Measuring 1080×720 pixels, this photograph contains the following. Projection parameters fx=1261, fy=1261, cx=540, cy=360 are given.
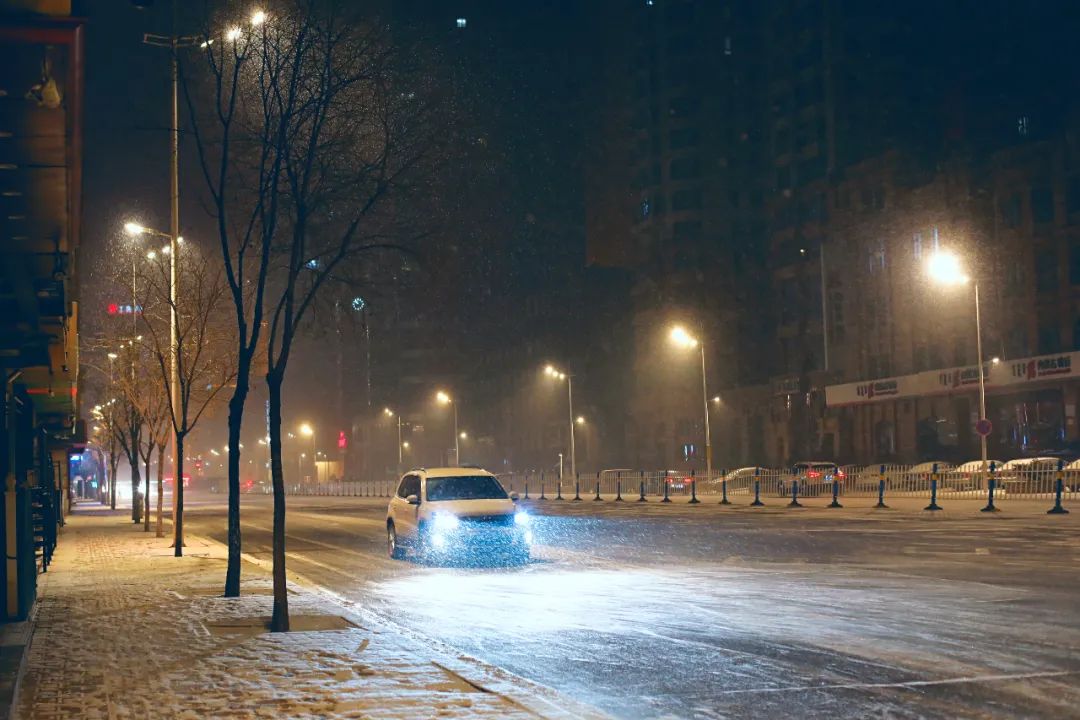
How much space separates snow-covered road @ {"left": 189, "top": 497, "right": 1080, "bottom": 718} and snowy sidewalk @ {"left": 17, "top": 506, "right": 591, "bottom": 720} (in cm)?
92

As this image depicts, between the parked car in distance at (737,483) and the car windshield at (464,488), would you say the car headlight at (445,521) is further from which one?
the parked car in distance at (737,483)

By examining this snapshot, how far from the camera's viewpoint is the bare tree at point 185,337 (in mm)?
26844

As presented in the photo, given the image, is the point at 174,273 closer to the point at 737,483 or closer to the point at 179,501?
the point at 179,501

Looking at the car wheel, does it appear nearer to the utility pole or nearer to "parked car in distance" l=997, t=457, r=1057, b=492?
the utility pole

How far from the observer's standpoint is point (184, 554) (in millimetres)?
25578

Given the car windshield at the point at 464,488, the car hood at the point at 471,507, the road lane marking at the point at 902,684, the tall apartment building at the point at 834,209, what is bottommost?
the road lane marking at the point at 902,684

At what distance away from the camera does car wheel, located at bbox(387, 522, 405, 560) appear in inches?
935

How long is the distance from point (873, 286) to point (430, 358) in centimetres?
8604

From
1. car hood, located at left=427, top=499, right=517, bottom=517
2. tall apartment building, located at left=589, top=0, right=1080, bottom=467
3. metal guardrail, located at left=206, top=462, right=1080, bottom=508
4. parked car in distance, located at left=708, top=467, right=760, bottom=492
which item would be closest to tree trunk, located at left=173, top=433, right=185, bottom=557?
car hood, located at left=427, top=499, right=517, bottom=517

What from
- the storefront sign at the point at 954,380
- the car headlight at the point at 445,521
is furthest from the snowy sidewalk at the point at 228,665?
the storefront sign at the point at 954,380

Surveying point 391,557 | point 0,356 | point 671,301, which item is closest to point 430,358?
point 671,301

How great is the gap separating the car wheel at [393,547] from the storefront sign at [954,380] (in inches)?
1677

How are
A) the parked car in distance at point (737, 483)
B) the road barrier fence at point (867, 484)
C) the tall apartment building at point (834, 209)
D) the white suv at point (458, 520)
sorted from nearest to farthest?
the white suv at point (458, 520) → the road barrier fence at point (867, 484) → the parked car in distance at point (737, 483) → the tall apartment building at point (834, 209)

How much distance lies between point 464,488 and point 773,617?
10.7 metres
